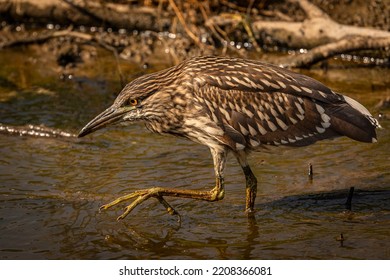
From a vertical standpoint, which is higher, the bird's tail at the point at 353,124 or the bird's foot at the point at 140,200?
the bird's tail at the point at 353,124

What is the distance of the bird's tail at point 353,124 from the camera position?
24.1 ft

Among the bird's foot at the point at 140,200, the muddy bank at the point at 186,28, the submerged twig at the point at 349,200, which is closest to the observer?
the bird's foot at the point at 140,200

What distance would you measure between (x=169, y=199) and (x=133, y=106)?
1053mm

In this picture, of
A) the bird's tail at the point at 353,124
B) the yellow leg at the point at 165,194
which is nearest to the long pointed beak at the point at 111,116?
the yellow leg at the point at 165,194

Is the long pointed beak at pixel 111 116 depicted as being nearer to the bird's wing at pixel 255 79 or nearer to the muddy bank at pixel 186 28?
the bird's wing at pixel 255 79

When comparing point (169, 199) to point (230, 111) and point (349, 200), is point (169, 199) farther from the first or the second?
point (349, 200)

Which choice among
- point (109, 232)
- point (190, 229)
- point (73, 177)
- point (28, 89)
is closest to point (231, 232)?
point (190, 229)

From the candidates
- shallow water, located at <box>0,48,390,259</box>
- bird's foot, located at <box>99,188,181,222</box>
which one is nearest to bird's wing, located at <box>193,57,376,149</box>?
shallow water, located at <box>0,48,390,259</box>

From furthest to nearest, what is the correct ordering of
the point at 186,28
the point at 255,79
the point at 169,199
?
the point at 186,28 → the point at 169,199 → the point at 255,79

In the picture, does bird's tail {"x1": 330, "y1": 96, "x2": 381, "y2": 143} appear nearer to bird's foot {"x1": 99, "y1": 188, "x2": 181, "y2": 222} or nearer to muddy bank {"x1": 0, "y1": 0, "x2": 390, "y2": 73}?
bird's foot {"x1": 99, "y1": 188, "x2": 181, "y2": 222}

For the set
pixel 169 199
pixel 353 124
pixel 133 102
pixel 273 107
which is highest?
pixel 133 102

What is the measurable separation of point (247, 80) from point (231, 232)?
1.27 meters

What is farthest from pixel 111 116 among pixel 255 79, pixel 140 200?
pixel 255 79

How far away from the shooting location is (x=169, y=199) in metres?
7.93
